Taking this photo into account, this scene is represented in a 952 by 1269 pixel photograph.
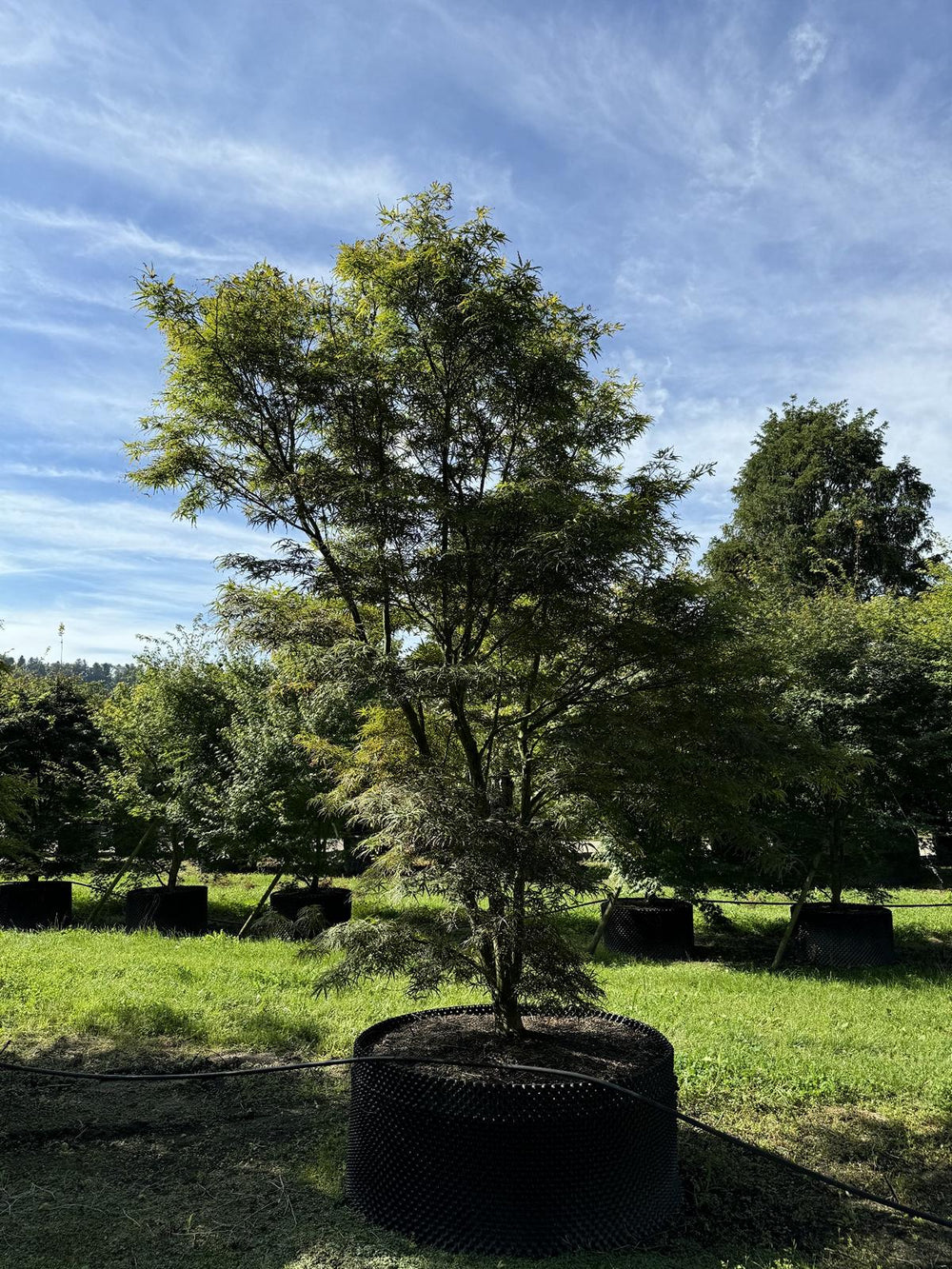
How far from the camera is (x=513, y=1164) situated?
10.8ft

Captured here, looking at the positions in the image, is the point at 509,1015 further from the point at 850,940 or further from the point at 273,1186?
the point at 850,940

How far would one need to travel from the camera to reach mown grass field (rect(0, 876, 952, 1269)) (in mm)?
3258

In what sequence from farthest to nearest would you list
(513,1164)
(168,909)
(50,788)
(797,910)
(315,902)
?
(50,788), (168,909), (315,902), (797,910), (513,1164)

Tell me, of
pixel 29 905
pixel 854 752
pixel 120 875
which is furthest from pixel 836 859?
pixel 29 905

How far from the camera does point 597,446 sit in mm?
4398

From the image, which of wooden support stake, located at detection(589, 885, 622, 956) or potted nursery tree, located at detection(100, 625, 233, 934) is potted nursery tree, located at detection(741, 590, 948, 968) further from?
potted nursery tree, located at detection(100, 625, 233, 934)

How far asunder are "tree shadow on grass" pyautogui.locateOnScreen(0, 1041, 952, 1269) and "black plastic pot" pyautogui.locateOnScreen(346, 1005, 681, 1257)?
10 cm

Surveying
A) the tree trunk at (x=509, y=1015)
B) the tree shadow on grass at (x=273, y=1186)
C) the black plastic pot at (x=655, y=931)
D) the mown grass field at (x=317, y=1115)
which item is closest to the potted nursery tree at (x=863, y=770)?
the mown grass field at (x=317, y=1115)

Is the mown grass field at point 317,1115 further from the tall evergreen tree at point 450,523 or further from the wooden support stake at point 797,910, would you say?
the tall evergreen tree at point 450,523

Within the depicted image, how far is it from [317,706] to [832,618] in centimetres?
533

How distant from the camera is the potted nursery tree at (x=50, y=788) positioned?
36.7ft

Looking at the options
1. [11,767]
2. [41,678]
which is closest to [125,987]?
[11,767]

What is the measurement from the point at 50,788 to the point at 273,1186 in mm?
10418

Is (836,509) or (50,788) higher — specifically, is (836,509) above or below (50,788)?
above
